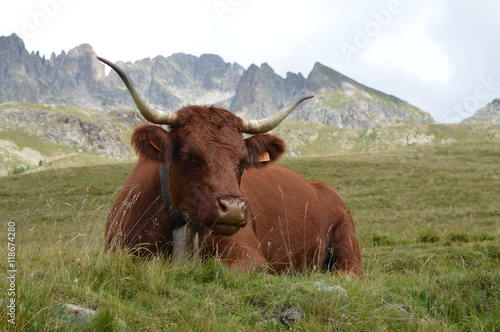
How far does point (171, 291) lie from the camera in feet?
13.5

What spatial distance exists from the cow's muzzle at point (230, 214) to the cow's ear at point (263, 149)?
135cm

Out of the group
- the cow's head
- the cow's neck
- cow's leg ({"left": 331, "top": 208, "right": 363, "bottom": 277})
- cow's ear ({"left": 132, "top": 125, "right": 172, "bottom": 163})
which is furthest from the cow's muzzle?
cow's leg ({"left": 331, "top": 208, "right": 363, "bottom": 277})

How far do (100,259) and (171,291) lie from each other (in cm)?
97

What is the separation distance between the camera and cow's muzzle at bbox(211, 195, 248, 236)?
4723 mm

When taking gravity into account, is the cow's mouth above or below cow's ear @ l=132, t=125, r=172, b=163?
below

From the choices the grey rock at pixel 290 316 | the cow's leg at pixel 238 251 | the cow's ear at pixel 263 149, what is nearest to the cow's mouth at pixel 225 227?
the cow's leg at pixel 238 251

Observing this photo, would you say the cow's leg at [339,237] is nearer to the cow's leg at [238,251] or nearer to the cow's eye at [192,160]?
the cow's leg at [238,251]

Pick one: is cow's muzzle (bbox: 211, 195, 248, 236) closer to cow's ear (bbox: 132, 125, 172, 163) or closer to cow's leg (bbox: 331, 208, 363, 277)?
cow's ear (bbox: 132, 125, 172, 163)

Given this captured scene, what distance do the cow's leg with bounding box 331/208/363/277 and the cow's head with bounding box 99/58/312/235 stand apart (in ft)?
9.63

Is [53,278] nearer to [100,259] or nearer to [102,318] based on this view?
[100,259]

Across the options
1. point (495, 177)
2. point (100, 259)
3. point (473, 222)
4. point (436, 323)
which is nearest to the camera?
point (436, 323)

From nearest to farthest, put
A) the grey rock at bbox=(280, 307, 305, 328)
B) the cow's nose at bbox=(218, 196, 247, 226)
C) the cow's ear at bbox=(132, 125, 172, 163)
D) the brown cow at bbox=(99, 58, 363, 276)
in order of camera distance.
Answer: the grey rock at bbox=(280, 307, 305, 328), the cow's nose at bbox=(218, 196, 247, 226), the brown cow at bbox=(99, 58, 363, 276), the cow's ear at bbox=(132, 125, 172, 163)

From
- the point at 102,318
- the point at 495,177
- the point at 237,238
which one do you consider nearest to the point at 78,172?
the point at 495,177

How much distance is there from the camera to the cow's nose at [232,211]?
4.72 metres
